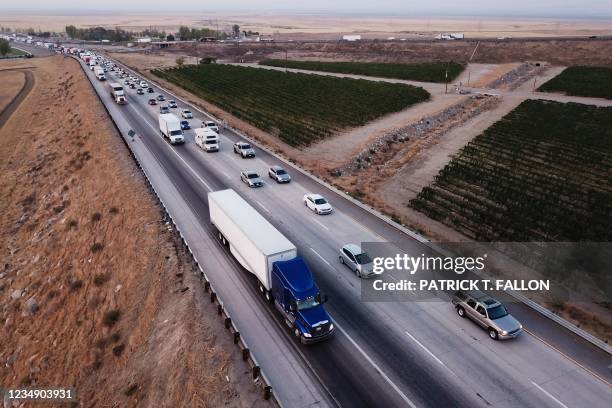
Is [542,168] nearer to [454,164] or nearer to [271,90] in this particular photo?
[454,164]

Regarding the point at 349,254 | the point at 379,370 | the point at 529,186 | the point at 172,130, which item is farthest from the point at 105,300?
the point at 529,186

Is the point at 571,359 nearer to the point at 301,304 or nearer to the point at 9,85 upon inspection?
the point at 301,304

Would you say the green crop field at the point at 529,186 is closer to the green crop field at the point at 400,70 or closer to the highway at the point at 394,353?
the highway at the point at 394,353

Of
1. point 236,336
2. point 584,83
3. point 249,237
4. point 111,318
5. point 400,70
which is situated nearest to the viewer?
point 236,336

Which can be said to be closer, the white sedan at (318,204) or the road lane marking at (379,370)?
the road lane marking at (379,370)

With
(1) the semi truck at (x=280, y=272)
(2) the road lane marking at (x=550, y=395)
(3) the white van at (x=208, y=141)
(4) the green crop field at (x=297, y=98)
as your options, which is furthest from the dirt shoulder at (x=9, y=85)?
(2) the road lane marking at (x=550, y=395)

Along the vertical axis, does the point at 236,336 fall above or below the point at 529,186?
below
